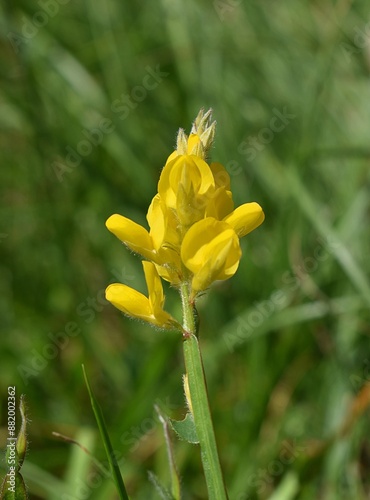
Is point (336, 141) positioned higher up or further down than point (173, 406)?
higher up

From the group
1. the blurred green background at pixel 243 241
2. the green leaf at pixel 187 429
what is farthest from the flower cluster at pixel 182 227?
the blurred green background at pixel 243 241

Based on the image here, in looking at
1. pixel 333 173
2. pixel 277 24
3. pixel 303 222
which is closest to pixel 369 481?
pixel 303 222

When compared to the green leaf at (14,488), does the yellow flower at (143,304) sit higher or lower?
higher

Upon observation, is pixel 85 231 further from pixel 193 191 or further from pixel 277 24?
pixel 193 191

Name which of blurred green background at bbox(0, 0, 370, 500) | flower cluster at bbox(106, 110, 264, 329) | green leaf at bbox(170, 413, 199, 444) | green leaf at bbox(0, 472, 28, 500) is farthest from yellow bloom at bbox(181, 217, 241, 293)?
blurred green background at bbox(0, 0, 370, 500)

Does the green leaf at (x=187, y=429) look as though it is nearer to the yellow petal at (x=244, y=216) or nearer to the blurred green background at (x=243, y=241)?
the yellow petal at (x=244, y=216)

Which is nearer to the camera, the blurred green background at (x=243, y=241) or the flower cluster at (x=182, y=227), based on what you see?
the flower cluster at (x=182, y=227)

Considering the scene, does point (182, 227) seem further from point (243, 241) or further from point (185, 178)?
point (243, 241)
